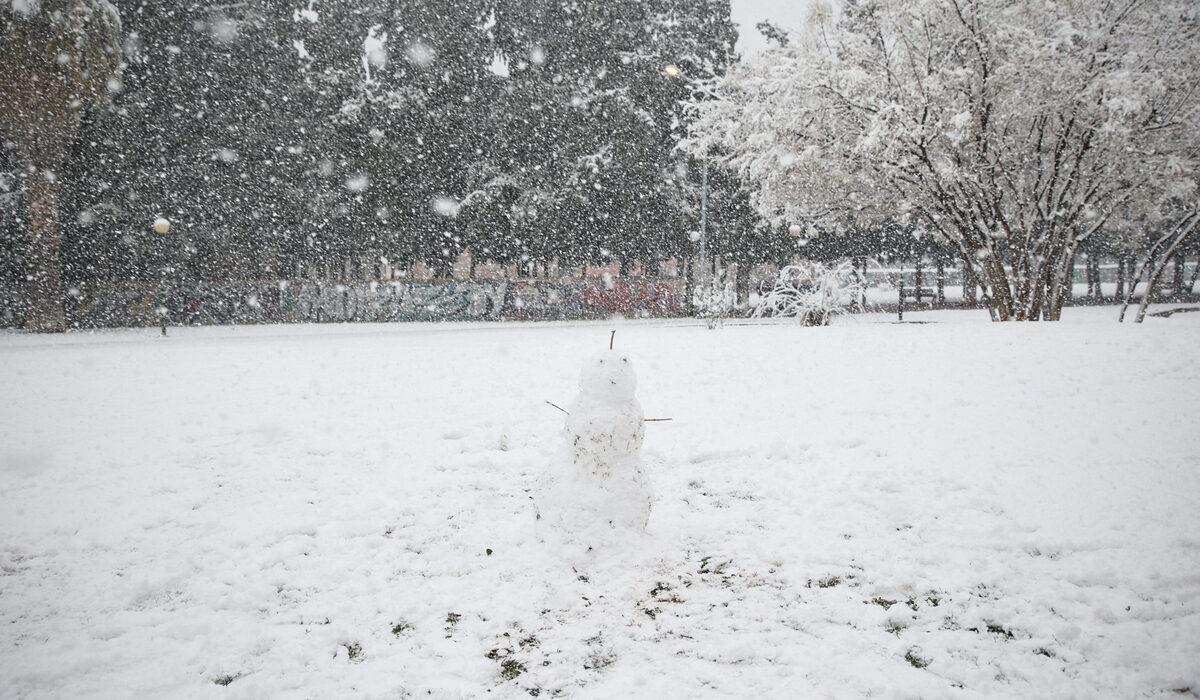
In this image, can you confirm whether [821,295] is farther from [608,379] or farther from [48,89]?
[48,89]

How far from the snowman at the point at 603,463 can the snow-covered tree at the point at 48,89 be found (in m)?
22.4

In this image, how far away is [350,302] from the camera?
2597 centimetres

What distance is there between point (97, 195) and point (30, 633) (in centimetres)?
2638

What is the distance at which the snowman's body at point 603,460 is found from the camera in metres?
4.05

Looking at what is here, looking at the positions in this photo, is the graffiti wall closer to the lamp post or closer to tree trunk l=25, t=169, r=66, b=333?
the lamp post

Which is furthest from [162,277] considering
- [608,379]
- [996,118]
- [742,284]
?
[996,118]

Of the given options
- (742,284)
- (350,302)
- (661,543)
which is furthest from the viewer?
(742,284)

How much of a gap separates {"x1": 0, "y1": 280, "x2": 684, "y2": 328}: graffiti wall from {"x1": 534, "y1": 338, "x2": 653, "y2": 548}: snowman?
23281mm

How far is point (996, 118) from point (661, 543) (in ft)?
38.4

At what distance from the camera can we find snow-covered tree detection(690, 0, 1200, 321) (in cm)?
1112

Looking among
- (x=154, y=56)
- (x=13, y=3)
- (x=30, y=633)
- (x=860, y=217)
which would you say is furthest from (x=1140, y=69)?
(x=154, y=56)

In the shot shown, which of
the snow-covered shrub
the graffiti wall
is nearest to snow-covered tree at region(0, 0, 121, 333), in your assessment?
the graffiti wall

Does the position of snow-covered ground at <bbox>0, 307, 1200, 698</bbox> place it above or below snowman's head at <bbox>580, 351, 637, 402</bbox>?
below

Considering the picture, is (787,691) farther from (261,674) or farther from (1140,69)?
(1140,69)
